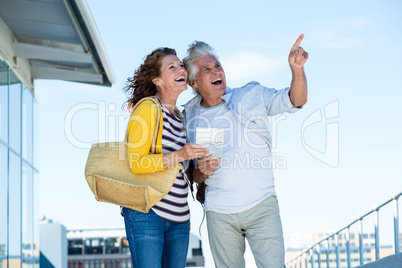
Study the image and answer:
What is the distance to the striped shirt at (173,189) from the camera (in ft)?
11.9

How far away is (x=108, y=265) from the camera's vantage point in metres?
54.2

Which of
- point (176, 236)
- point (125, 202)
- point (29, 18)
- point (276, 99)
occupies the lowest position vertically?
point (176, 236)

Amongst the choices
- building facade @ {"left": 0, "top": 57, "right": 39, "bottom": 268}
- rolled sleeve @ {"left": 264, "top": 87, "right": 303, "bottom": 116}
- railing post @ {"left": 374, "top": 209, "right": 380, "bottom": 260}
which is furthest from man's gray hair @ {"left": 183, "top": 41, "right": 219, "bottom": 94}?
building facade @ {"left": 0, "top": 57, "right": 39, "bottom": 268}

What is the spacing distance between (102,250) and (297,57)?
4718cm

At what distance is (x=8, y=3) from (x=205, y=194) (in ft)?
19.2

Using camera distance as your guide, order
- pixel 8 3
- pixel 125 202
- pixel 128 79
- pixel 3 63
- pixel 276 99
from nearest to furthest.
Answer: pixel 125 202 → pixel 276 99 → pixel 128 79 → pixel 8 3 → pixel 3 63

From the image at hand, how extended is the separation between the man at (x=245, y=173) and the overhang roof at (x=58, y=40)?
489 cm

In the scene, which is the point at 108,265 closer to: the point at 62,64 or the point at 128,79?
the point at 62,64

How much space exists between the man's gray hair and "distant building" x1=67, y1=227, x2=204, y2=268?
1483 inches

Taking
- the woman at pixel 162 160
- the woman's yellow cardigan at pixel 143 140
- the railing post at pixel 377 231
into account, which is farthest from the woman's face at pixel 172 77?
the railing post at pixel 377 231

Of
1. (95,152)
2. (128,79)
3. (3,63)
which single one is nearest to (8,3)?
(3,63)

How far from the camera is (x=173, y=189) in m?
3.68

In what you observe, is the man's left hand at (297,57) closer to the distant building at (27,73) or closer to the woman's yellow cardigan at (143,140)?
the woman's yellow cardigan at (143,140)

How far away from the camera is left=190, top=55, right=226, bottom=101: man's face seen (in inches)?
162
